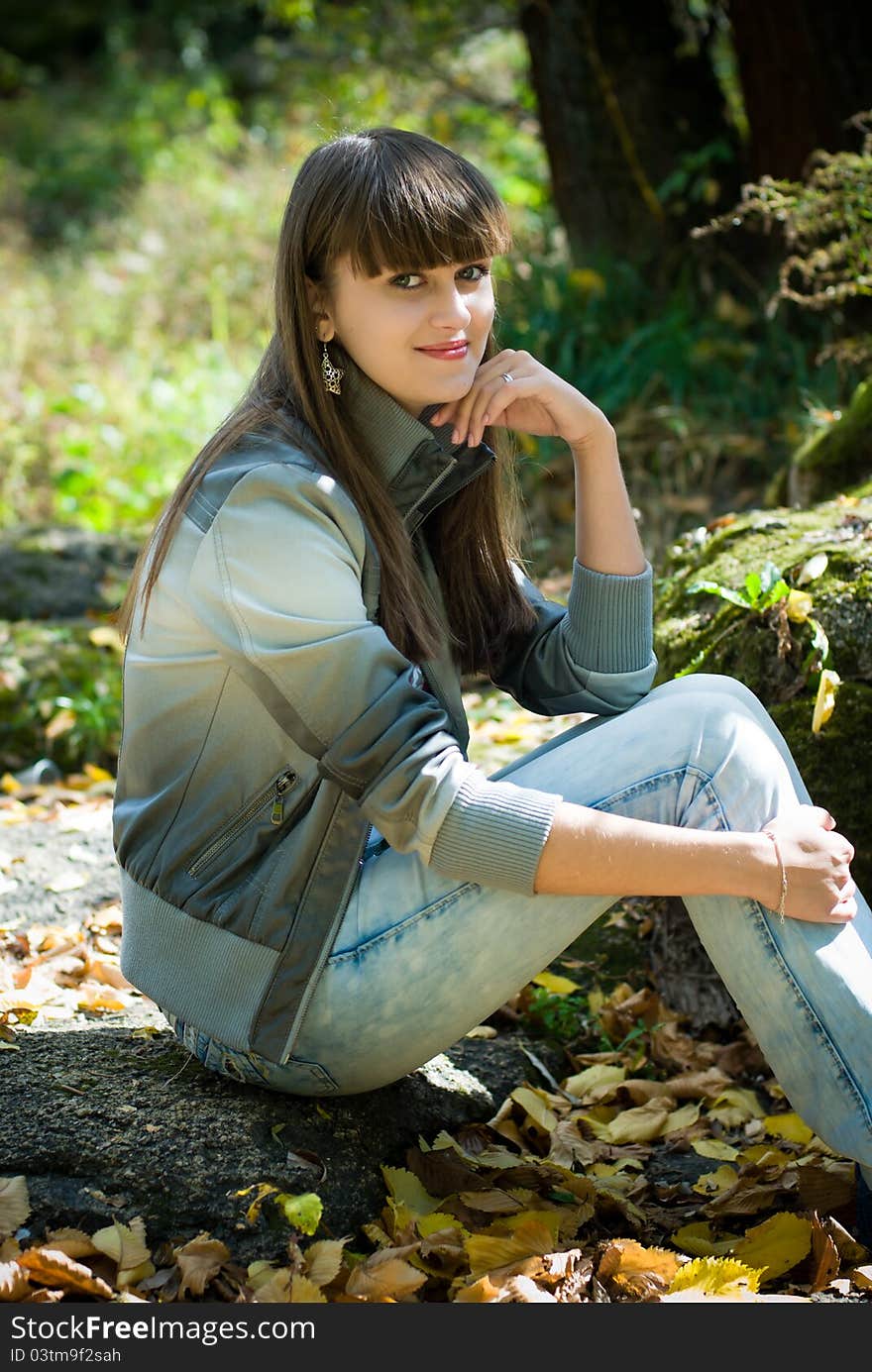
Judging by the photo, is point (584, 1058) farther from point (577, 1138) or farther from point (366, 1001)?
point (366, 1001)

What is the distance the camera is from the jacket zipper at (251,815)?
2043mm

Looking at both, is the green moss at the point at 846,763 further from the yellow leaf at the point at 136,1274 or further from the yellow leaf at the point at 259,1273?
the yellow leaf at the point at 136,1274

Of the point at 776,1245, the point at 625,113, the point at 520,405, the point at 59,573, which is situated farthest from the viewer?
the point at 625,113

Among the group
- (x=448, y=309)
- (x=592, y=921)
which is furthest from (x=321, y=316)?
(x=592, y=921)

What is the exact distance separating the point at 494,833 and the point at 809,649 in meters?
1.11

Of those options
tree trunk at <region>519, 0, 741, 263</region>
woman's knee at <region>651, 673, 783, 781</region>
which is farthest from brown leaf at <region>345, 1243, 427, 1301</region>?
tree trunk at <region>519, 0, 741, 263</region>

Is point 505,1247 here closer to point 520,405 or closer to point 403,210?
point 520,405

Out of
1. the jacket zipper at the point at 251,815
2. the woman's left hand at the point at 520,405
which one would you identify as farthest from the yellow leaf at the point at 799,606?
the jacket zipper at the point at 251,815

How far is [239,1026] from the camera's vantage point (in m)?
2.04

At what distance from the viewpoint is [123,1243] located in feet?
6.44

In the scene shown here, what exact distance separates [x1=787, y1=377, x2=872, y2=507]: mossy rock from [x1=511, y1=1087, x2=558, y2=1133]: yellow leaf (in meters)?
1.88

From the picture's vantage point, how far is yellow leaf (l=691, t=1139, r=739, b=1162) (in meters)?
2.48

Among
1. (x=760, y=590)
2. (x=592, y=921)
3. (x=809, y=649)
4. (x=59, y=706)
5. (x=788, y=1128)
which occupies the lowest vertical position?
(x=788, y=1128)

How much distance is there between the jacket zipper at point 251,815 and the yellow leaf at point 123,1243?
483 millimetres
